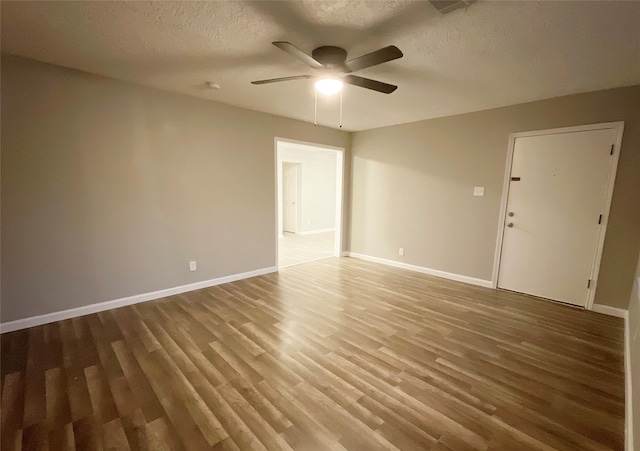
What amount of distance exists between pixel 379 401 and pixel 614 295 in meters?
3.13

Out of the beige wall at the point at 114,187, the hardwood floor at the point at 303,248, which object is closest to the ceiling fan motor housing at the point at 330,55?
the beige wall at the point at 114,187

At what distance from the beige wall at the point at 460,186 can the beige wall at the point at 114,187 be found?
2.13 m

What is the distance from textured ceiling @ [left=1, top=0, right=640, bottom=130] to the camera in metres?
1.67

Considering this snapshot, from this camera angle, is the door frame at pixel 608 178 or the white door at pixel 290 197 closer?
the door frame at pixel 608 178

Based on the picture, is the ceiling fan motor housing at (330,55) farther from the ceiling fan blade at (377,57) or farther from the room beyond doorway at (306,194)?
the room beyond doorway at (306,194)

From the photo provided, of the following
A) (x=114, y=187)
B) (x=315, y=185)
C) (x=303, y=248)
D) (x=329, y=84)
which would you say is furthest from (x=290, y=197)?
(x=329, y=84)

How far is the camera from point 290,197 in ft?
26.9

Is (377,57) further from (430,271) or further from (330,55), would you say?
(430,271)

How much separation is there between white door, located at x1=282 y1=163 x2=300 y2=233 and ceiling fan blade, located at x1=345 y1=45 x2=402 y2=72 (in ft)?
19.6

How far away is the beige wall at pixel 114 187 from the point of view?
245 centimetres

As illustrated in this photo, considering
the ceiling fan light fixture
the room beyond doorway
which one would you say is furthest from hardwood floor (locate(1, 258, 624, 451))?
the room beyond doorway

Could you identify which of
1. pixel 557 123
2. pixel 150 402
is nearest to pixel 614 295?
pixel 557 123

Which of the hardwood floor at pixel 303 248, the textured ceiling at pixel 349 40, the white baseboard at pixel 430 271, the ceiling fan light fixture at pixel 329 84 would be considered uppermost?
the textured ceiling at pixel 349 40

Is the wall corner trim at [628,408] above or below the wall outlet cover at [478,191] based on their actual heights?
below
